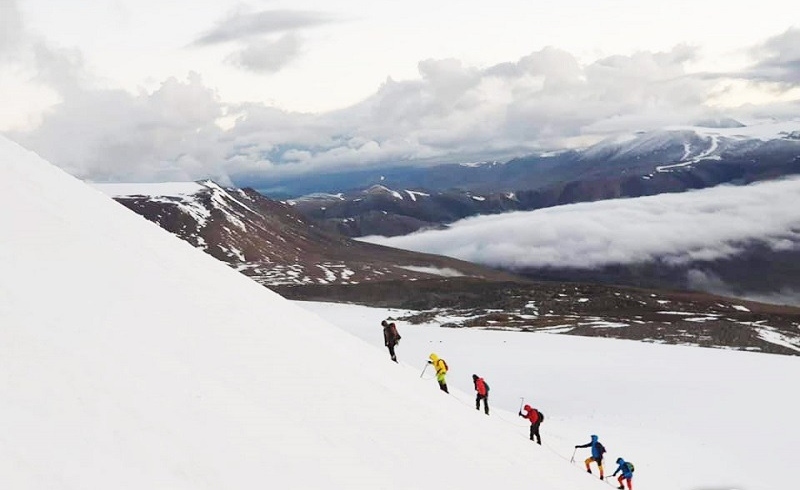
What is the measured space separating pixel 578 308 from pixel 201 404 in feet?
357

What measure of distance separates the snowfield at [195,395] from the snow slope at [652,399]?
9.8 inches

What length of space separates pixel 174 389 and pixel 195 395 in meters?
0.36

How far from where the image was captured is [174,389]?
1030 centimetres

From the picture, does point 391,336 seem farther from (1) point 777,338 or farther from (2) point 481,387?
(1) point 777,338

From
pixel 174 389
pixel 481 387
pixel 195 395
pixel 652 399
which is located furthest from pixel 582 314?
pixel 174 389

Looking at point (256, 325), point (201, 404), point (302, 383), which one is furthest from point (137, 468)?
point (256, 325)

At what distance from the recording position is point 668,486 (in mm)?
22219

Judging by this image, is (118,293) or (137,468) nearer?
(137,468)

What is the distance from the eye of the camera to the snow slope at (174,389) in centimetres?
830

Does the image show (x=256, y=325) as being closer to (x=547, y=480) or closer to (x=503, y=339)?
(x=547, y=480)

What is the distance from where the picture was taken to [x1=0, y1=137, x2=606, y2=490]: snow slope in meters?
8.30

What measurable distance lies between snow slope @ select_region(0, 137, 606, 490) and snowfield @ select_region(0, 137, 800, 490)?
0.13ft

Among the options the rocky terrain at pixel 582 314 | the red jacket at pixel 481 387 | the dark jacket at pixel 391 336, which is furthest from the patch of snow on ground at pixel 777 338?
the dark jacket at pixel 391 336

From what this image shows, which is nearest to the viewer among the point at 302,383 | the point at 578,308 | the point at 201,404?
the point at 201,404
